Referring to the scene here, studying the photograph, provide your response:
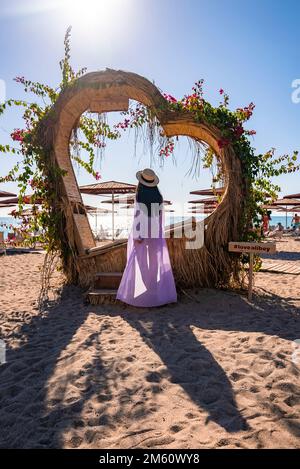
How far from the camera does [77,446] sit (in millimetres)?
1816

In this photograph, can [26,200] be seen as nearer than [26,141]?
No

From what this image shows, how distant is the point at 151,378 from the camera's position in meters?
2.55

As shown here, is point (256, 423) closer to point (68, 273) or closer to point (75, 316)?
point (75, 316)

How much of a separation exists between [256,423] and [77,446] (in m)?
1.11

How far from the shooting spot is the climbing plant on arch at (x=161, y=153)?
5344 mm

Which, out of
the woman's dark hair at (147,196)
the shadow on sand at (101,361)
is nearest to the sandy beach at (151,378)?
the shadow on sand at (101,361)

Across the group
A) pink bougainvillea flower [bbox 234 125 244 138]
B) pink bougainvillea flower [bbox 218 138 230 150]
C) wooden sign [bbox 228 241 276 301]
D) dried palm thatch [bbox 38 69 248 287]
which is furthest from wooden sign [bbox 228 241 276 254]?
pink bougainvillea flower [bbox 234 125 244 138]

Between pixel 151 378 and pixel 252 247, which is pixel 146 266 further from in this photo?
pixel 151 378

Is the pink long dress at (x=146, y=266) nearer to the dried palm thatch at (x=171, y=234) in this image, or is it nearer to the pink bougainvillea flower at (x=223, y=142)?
the dried palm thatch at (x=171, y=234)

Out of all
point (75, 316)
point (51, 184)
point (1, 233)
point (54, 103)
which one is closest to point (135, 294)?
point (75, 316)

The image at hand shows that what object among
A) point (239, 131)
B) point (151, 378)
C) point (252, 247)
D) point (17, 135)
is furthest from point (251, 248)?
point (17, 135)

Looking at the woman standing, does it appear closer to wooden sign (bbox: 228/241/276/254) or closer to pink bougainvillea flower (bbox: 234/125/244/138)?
wooden sign (bbox: 228/241/276/254)

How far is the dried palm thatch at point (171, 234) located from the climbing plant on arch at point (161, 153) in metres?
0.02
